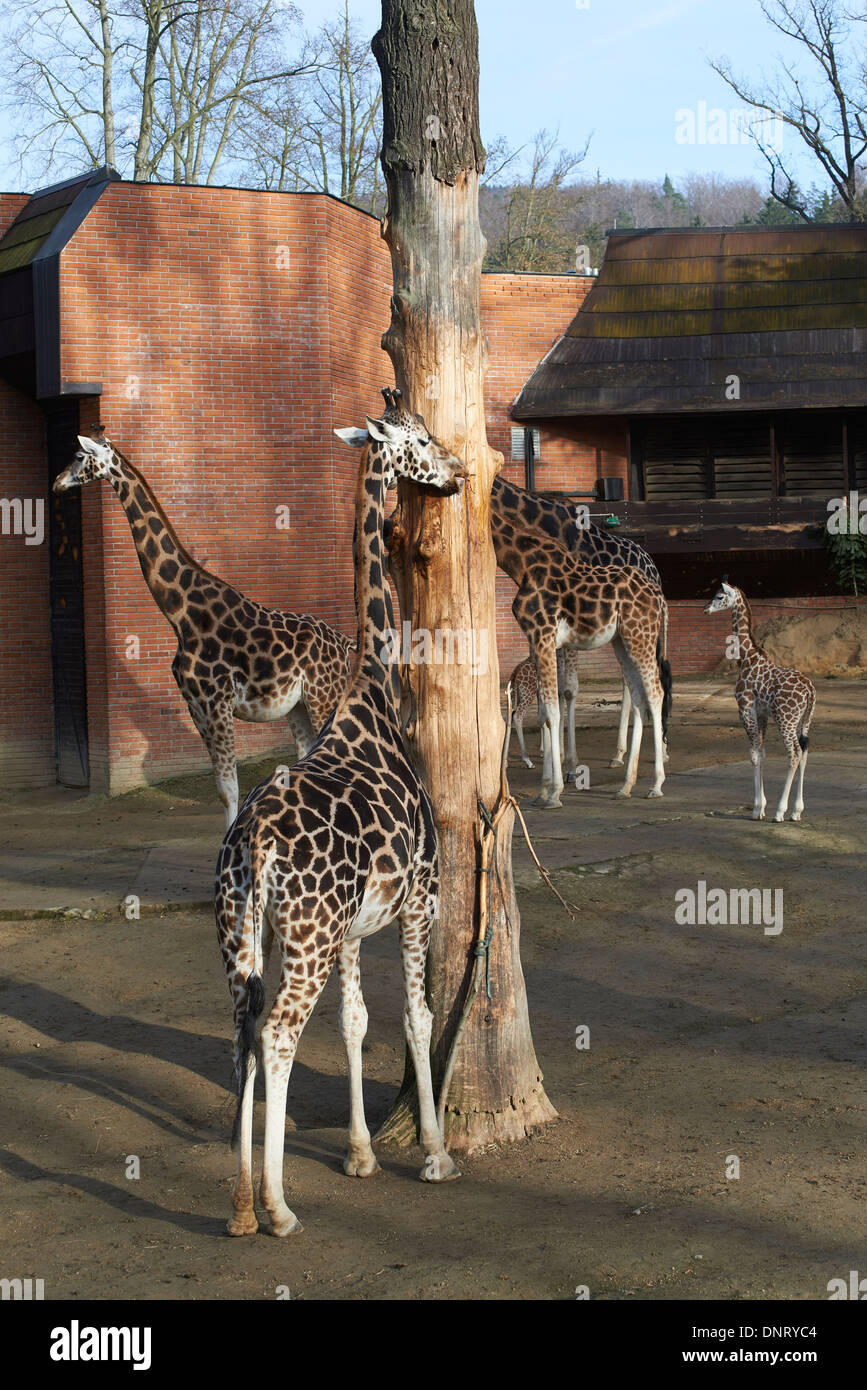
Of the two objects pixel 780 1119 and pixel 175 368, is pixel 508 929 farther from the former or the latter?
pixel 175 368

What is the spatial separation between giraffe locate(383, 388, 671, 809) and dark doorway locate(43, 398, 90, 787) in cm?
638

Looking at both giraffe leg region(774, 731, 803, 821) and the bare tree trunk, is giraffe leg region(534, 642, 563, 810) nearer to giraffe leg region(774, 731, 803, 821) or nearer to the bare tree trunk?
giraffe leg region(774, 731, 803, 821)

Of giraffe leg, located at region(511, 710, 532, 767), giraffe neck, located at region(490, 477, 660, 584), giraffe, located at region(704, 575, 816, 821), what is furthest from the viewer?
giraffe leg, located at region(511, 710, 532, 767)

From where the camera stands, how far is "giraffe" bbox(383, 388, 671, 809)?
13750 mm

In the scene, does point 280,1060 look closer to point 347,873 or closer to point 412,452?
point 347,873

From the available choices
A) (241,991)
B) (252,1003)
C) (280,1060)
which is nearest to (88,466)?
(241,991)

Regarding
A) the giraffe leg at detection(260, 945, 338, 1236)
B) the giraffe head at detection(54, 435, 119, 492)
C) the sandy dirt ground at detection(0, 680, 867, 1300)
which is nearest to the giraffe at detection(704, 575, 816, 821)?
the sandy dirt ground at detection(0, 680, 867, 1300)

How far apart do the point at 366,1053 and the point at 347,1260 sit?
9.44ft

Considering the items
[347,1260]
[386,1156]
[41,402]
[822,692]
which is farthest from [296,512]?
[347,1260]

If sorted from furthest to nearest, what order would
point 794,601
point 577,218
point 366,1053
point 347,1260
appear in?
point 577,218 < point 794,601 < point 366,1053 < point 347,1260

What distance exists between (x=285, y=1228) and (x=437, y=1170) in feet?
3.03

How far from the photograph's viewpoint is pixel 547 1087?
23.8 feet

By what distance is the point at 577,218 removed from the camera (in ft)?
205

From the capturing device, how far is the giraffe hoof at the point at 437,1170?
6109 mm
